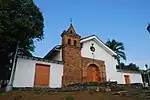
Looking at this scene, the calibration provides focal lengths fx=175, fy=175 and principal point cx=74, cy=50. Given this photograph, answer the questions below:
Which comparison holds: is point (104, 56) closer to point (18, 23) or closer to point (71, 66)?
point (71, 66)

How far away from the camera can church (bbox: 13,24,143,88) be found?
1606 cm

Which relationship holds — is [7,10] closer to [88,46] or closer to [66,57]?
[66,57]

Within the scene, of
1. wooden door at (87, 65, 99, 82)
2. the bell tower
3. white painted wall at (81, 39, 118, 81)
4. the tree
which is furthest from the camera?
white painted wall at (81, 39, 118, 81)

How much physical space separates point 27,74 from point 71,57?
5.19 metres

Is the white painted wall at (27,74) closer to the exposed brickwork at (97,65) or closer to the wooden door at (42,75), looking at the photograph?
the wooden door at (42,75)

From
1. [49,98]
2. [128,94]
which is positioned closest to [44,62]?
[49,98]

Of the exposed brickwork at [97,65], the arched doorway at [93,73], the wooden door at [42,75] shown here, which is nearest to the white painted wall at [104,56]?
the exposed brickwork at [97,65]

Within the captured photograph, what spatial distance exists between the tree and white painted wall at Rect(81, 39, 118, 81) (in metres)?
6.43

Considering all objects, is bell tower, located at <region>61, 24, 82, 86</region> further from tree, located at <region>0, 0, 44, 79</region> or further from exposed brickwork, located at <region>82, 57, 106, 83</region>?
tree, located at <region>0, 0, 44, 79</region>

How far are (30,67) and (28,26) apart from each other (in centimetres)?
405

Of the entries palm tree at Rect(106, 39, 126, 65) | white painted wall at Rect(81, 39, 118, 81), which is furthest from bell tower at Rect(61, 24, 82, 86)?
palm tree at Rect(106, 39, 126, 65)

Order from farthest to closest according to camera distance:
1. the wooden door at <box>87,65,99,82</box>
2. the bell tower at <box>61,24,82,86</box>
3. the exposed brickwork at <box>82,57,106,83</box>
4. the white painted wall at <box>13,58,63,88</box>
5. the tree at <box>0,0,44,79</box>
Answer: the wooden door at <box>87,65,99,82</box>
the exposed brickwork at <box>82,57,106,83</box>
the bell tower at <box>61,24,82,86</box>
the white painted wall at <box>13,58,63,88</box>
the tree at <box>0,0,44,79</box>

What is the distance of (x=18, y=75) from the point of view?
50.2 feet

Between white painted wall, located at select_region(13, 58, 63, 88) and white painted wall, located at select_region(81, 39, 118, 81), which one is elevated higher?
white painted wall, located at select_region(81, 39, 118, 81)
